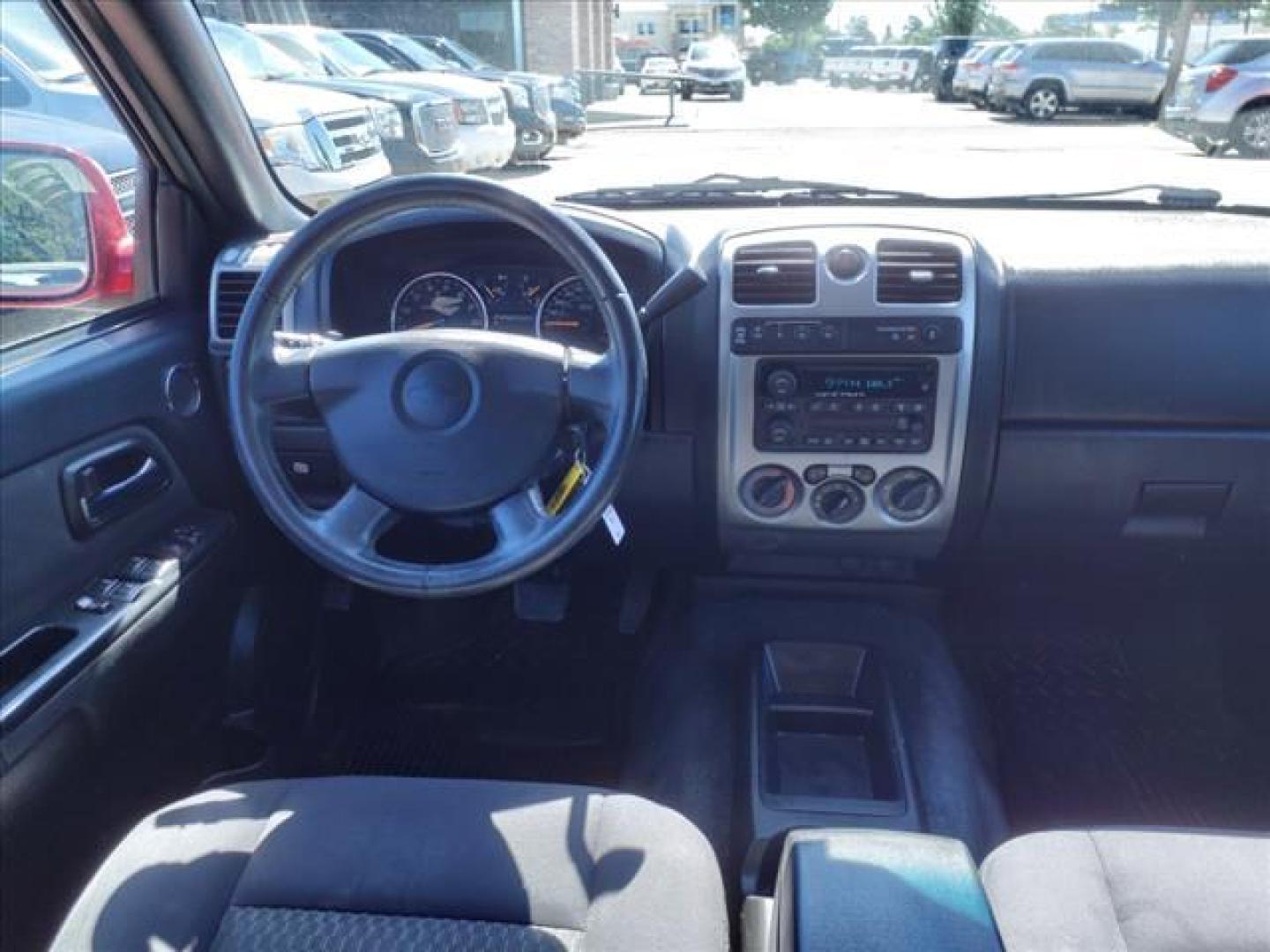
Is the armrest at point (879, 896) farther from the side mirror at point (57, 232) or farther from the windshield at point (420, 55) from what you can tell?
the windshield at point (420, 55)

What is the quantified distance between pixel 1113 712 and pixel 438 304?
1859 millimetres

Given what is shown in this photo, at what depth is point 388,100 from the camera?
129 inches

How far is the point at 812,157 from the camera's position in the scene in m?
2.63

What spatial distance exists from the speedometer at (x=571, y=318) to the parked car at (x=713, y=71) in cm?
168

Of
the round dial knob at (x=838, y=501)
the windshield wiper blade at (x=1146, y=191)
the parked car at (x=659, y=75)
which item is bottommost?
the round dial knob at (x=838, y=501)

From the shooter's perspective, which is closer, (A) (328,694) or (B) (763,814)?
(B) (763,814)

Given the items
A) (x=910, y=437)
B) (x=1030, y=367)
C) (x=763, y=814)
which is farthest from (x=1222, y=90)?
(x=763, y=814)

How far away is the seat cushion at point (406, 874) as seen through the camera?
139 cm

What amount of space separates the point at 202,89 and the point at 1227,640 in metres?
2.65

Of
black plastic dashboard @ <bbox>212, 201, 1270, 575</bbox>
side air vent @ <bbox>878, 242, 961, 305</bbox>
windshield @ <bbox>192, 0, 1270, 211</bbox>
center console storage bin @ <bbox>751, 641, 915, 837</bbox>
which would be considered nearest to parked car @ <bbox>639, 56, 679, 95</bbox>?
windshield @ <bbox>192, 0, 1270, 211</bbox>

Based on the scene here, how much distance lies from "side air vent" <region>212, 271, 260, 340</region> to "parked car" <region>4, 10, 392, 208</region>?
1.10 feet

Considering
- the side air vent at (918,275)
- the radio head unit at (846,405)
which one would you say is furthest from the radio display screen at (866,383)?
the side air vent at (918,275)

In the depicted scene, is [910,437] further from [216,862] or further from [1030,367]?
[216,862]

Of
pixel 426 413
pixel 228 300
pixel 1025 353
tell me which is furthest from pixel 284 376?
pixel 1025 353
